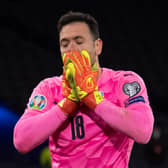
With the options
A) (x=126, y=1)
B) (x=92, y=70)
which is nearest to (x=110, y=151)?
(x=92, y=70)

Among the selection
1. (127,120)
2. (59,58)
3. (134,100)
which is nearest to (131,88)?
(134,100)

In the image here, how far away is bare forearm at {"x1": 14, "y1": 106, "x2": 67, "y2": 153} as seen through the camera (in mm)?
1605

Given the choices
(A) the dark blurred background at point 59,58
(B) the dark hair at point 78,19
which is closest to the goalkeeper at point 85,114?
(B) the dark hair at point 78,19

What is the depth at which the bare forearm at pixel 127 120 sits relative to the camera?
1.54 meters

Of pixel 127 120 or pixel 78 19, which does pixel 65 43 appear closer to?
pixel 78 19

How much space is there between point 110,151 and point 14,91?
4587mm

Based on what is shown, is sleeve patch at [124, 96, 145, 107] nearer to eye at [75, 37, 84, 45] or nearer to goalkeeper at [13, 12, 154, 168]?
goalkeeper at [13, 12, 154, 168]

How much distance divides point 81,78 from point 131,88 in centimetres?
27

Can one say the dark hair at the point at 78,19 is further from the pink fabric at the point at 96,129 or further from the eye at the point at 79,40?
the pink fabric at the point at 96,129

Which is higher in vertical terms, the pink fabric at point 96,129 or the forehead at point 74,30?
the forehead at point 74,30

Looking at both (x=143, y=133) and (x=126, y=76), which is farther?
(x=126, y=76)

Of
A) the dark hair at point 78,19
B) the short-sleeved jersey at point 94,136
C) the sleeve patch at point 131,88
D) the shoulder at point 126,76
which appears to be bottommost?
the short-sleeved jersey at point 94,136

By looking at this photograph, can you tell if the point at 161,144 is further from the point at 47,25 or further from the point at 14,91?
the point at 47,25

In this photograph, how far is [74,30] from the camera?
170cm
